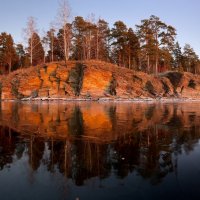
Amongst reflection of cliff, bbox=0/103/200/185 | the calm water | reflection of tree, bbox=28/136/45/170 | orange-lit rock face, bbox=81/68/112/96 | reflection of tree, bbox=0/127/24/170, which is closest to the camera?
the calm water

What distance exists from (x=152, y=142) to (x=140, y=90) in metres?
37.4

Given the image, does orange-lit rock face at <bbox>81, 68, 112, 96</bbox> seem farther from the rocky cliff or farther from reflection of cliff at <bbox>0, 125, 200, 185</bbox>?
reflection of cliff at <bbox>0, 125, 200, 185</bbox>

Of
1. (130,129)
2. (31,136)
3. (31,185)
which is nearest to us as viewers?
(31,185)

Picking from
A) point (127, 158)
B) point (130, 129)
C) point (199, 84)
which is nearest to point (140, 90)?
point (199, 84)

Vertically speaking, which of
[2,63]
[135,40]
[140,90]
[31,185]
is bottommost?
[31,185]

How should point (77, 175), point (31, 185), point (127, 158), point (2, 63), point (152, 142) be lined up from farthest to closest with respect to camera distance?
point (2, 63)
point (152, 142)
point (127, 158)
point (77, 175)
point (31, 185)

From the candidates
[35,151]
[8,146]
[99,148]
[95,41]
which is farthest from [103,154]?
[95,41]

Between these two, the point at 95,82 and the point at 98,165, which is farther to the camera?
the point at 95,82

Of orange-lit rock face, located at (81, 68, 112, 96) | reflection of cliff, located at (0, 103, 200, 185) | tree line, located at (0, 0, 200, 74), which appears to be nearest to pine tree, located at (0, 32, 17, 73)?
tree line, located at (0, 0, 200, 74)

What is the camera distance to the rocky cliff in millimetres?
42625

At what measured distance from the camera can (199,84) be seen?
56656 mm

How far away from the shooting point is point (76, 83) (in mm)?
43656

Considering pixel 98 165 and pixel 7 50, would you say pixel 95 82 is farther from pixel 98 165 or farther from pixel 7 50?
pixel 98 165

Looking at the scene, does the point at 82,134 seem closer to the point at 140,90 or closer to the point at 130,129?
the point at 130,129
